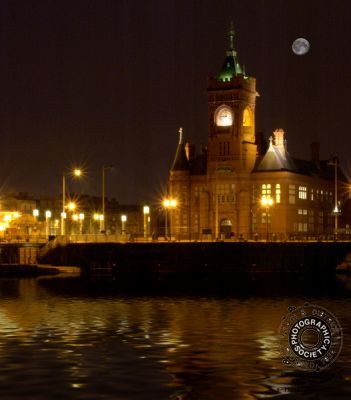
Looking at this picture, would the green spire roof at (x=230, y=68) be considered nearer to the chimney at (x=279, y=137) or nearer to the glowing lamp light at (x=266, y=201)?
the chimney at (x=279, y=137)

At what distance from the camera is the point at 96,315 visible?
206ft

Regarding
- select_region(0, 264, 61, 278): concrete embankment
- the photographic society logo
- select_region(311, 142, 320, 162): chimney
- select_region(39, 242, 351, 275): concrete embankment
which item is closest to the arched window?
select_region(311, 142, 320, 162): chimney

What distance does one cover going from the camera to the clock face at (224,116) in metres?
152

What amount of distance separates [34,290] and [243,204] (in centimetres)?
6708

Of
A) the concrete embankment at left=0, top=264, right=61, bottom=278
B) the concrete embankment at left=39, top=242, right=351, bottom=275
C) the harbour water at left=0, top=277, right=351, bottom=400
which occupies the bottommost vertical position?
the harbour water at left=0, top=277, right=351, bottom=400

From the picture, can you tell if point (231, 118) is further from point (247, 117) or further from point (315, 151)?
point (315, 151)

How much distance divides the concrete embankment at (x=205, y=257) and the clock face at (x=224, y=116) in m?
36.1

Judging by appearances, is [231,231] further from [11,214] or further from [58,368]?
[58,368]

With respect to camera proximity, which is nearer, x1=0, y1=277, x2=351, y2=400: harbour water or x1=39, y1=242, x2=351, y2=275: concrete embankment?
x1=0, y1=277, x2=351, y2=400: harbour water

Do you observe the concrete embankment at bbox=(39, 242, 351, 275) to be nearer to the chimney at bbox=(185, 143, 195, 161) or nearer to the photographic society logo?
the chimney at bbox=(185, 143, 195, 161)

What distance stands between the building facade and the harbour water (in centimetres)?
7106

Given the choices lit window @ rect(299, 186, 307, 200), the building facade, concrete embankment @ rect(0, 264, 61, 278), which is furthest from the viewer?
lit window @ rect(299, 186, 307, 200)

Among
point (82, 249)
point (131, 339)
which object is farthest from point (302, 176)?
point (131, 339)

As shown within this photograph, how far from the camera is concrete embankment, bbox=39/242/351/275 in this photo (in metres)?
120
